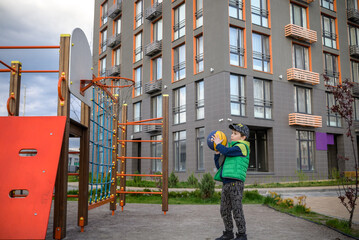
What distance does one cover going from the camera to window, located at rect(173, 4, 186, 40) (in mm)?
25016

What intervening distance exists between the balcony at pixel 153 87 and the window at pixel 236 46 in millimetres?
6803

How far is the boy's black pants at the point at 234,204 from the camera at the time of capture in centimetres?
493

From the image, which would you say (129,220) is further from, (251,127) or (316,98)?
(316,98)

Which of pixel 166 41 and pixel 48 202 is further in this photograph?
pixel 166 41

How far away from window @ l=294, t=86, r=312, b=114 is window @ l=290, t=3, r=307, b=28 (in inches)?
192

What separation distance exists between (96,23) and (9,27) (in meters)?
29.8

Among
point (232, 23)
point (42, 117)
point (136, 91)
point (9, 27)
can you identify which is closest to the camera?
point (42, 117)

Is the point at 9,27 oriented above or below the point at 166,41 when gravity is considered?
below

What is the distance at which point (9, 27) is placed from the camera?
9.38 m

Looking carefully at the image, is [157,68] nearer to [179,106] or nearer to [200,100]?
[179,106]

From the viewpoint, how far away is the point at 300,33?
80.4ft

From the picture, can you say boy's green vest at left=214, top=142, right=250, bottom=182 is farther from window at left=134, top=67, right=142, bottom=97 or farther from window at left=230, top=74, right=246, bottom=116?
window at left=134, top=67, right=142, bottom=97

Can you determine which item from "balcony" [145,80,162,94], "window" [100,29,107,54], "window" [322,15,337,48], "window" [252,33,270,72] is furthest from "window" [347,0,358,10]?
"window" [100,29,107,54]

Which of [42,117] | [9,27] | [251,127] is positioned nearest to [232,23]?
[251,127]
